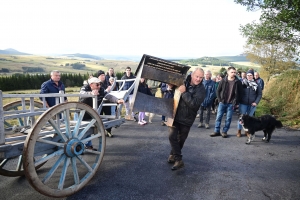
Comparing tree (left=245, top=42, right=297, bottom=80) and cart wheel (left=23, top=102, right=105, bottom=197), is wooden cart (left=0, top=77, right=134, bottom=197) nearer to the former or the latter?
cart wheel (left=23, top=102, right=105, bottom=197)

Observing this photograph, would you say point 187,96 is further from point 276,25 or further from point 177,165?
point 276,25

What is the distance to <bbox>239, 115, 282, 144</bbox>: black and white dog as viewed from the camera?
5930 mm

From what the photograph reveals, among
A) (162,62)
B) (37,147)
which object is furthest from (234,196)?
(37,147)

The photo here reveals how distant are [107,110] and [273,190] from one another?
408 cm

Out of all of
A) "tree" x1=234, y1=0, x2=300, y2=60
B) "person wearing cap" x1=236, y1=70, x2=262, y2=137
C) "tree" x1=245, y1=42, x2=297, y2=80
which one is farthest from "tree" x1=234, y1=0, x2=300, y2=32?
"tree" x1=245, y1=42, x2=297, y2=80

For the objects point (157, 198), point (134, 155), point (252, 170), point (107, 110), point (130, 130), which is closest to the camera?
point (157, 198)

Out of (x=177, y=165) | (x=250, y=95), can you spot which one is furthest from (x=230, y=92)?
(x=177, y=165)

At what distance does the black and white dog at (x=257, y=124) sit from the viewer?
19.5 ft

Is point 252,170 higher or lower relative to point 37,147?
lower

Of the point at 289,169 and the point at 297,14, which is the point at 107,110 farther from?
the point at 297,14

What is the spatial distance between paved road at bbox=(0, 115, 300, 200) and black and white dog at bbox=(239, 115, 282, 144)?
268 millimetres

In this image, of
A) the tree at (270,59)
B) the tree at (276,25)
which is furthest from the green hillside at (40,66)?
the tree at (276,25)

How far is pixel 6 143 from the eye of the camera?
273 centimetres

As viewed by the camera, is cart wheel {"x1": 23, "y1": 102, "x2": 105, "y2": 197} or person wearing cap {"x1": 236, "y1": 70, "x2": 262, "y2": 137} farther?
person wearing cap {"x1": 236, "y1": 70, "x2": 262, "y2": 137}
